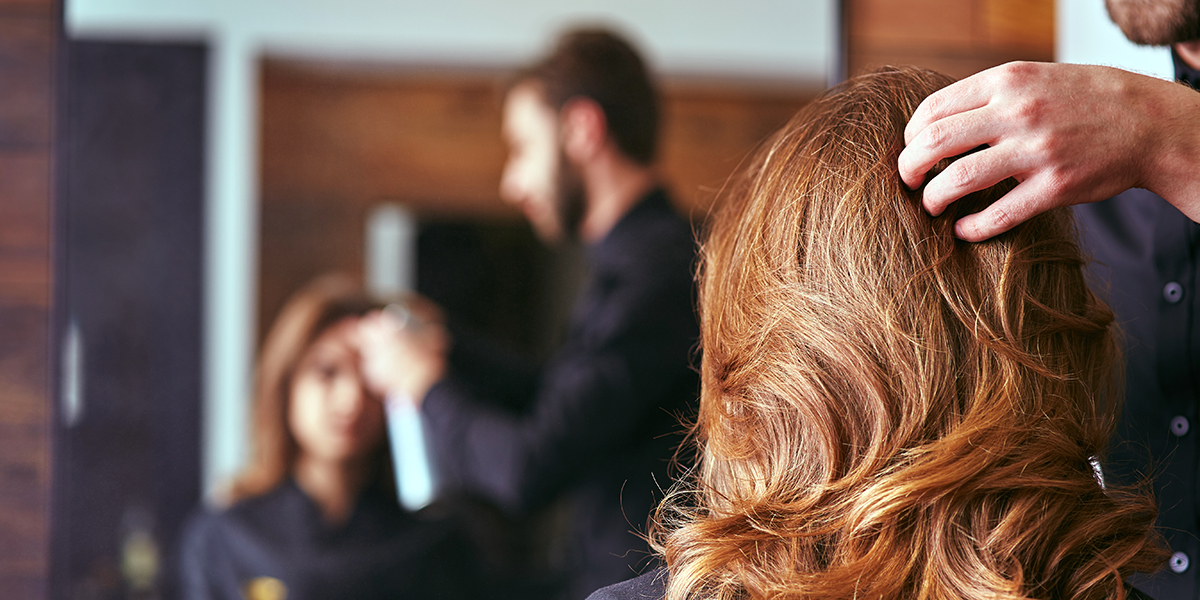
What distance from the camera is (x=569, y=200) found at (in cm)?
140

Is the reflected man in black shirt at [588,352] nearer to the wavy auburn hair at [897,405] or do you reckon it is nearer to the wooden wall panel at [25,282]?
the wooden wall panel at [25,282]

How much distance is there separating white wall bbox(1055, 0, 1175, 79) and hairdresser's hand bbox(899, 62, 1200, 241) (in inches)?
32.5

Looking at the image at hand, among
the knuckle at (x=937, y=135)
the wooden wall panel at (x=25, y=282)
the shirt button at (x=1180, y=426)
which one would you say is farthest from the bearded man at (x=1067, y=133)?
the wooden wall panel at (x=25, y=282)

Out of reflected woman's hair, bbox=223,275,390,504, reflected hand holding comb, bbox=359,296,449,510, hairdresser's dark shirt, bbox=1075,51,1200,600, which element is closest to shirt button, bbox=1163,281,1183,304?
hairdresser's dark shirt, bbox=1075,51,1200,600

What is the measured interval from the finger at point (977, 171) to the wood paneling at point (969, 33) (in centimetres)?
106

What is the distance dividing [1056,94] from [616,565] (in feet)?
3.46

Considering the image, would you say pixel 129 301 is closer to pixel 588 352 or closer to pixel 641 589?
pixel 588 352

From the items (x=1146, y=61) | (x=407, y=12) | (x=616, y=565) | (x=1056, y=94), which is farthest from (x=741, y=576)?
(x=1146, y=61)

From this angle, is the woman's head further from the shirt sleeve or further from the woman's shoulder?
the woman's shoulder

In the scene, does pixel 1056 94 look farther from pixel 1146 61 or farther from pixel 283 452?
pixel 283 452

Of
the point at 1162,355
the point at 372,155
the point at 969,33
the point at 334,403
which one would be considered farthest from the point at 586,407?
the point at 969,33

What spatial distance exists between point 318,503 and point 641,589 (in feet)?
2.95

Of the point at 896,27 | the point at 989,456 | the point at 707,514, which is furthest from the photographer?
the point at 896,27

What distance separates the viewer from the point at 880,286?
1.88 ft
